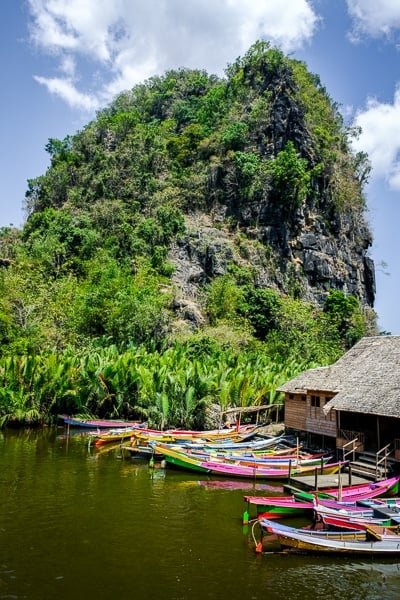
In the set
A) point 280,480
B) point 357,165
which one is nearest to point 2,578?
point 280,480

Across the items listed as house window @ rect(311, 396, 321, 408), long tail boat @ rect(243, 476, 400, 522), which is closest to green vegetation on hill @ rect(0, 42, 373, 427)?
house window @ rect(311, 396, 321, 408)

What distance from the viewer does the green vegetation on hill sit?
98.2 feet

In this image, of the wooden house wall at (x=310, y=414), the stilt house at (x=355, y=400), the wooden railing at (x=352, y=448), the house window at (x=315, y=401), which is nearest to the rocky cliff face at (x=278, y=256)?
the wooden house wall at (x=310, y=414)

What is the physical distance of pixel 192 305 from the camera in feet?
157

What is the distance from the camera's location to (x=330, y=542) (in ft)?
39.7

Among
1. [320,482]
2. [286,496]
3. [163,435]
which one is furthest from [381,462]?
[163,435]

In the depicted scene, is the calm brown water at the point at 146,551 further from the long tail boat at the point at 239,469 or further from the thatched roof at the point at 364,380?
the thatched roof at the point at 364,380

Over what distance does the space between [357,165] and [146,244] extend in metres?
28.6

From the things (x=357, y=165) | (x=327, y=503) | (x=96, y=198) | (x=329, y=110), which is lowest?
(x=327, y=503)

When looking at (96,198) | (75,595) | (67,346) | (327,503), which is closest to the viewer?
(75,595)

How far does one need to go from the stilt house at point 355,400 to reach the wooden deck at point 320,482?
3.76 ft

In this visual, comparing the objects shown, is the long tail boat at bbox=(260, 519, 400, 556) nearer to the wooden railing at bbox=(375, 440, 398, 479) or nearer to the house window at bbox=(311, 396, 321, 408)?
the wooden railing at bbox=(375, 440, 398, 479)

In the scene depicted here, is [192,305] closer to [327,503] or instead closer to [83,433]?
[83,433]

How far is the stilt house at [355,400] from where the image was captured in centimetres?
1845
